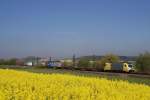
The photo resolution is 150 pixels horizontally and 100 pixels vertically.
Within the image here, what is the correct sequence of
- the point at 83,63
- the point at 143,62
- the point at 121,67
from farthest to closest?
the point at 83,63 < the point at 143,62 < the point at 121,67

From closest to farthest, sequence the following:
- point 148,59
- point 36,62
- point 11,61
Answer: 1. point 148,59
2. point 36,62
3. point 11,61

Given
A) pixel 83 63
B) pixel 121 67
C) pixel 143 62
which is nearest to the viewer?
pixel 121 67

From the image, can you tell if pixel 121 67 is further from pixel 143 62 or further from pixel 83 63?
pixel 83 63

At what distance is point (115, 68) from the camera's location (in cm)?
6806

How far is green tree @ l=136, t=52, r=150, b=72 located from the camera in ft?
227

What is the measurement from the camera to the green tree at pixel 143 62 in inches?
2728

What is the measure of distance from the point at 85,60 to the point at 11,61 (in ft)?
83.8

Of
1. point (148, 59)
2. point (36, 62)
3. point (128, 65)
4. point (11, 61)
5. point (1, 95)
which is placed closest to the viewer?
point (1, 95)

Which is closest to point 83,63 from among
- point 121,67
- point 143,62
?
point 143,62

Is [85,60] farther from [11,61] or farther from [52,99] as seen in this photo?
[52,99]

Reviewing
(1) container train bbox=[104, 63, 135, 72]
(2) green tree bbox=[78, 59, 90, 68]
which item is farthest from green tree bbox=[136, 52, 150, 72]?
(2) green tree bbox=[78, 59, 90, 68]

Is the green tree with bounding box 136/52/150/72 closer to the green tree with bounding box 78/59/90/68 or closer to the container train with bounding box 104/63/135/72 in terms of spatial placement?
the container train with bounding box 104/63/135/72

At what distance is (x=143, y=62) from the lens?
70.6 metres

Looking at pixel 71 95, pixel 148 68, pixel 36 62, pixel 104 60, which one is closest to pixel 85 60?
pixel 104 60
